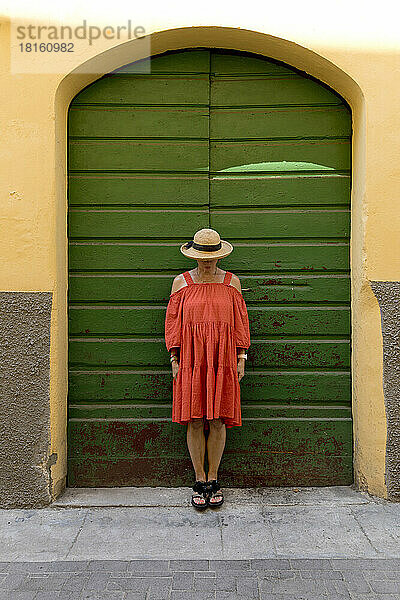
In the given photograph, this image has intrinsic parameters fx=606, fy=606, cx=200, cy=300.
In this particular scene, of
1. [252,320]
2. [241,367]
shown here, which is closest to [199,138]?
[252,320]

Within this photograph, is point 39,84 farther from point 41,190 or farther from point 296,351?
point 296,351

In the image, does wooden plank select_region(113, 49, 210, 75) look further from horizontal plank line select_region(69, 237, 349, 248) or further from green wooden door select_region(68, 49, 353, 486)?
horizontal plank line select_region(69, 237, 349, 248)

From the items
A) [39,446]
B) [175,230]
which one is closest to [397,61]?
[175,230]

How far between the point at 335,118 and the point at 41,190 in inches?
89.6

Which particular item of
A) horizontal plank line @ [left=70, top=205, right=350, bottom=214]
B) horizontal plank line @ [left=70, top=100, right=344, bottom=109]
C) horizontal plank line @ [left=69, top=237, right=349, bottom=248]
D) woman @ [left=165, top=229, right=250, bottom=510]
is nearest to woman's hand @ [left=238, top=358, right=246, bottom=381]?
woman @ [left=165, top=229, right=250, bottom=510]

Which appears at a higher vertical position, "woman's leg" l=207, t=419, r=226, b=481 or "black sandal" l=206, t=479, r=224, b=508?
"woman's leg" l=207, t=419, r=226, b=481

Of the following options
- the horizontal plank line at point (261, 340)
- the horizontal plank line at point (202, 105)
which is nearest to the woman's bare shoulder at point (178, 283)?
the horizontal plank line at point (261, 340)

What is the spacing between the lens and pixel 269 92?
4652mm

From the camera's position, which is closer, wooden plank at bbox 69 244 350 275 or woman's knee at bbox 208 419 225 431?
woman's knee at bbox 208 419 225 431

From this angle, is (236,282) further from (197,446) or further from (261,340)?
(197,446)

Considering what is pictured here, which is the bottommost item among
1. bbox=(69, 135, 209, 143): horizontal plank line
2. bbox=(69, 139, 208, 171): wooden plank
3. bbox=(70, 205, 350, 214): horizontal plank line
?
bbox=(70, 205, 350, 214): horizontal plank line

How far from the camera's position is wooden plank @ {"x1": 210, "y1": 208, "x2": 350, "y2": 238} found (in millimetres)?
4645

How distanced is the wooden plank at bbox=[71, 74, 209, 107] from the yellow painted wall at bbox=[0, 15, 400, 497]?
0.77ft

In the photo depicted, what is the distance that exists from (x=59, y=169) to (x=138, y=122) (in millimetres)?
721
